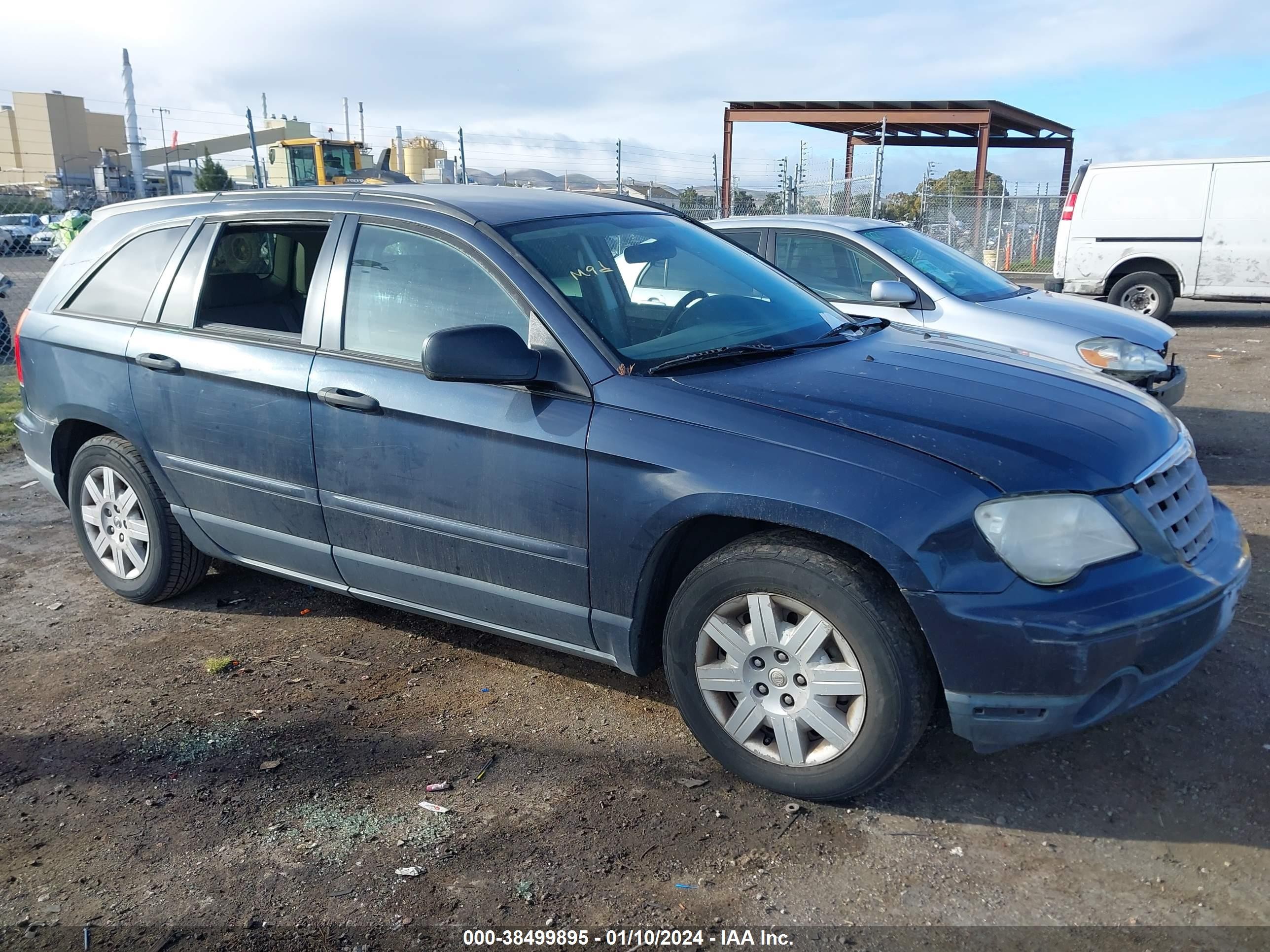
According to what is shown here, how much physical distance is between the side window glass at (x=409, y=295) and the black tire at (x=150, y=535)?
140cm

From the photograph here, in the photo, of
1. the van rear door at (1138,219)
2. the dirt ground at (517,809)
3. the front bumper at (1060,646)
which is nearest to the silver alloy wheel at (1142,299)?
the van rear door at (1138,219)

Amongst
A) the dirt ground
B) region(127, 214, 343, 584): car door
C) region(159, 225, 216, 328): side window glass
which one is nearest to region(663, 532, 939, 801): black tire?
the dirt ground

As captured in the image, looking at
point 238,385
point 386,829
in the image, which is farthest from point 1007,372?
point 238,385

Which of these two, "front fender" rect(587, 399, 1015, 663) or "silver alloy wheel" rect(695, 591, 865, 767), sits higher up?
"front fender" rect(587, 399, 1015, 663)

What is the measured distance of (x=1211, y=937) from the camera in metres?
2.47

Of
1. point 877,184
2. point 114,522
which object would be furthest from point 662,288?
point 877,184

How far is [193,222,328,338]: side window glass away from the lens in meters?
4.12

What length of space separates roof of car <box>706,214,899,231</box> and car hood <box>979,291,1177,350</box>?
3.44 ft

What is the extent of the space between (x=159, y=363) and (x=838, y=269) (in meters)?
4.56

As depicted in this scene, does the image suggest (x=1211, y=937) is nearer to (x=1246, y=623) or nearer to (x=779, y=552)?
(x=779, y=552)

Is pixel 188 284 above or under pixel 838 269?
above

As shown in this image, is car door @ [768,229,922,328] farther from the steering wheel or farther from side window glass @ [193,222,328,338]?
side window glass @ [193,222,328,338]

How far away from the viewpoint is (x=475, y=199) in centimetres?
388

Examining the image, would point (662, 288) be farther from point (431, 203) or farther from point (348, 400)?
point (348, 400)
